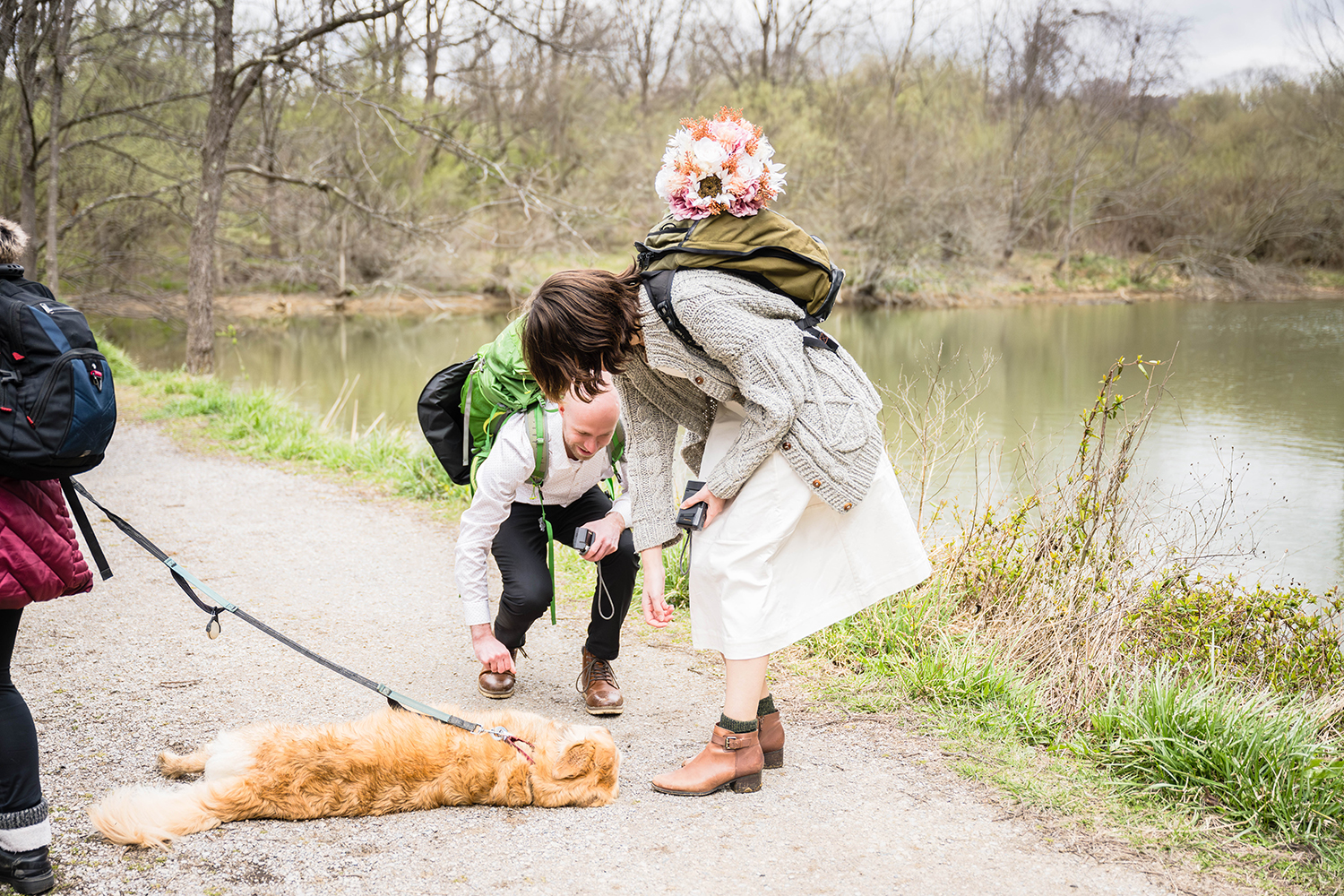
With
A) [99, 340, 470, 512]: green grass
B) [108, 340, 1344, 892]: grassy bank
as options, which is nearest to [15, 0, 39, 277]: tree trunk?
[99, 340, 470, 512]: green grass

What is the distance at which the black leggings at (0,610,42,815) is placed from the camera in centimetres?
238

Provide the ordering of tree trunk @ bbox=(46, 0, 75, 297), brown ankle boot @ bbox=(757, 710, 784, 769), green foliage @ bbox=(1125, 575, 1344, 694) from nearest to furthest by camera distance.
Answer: brown ankle boot @ bbox=(757, 710, 784, 769) < green foliage @ bbox=(1125, 575, 1344, 694) < tree trunk @ bbox=(46, 0, 75, 297)

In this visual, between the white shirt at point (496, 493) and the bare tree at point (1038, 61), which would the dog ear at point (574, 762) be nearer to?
the white shirt at point (496, 493)

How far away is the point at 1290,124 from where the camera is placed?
33.3 m

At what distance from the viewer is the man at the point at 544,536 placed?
130 inches

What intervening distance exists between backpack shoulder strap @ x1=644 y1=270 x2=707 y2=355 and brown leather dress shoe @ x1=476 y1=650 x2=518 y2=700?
1.78 meters

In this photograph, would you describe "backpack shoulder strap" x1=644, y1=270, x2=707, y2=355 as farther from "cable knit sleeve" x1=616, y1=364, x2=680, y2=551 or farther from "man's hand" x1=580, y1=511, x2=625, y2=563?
"man's hand" x1=580, y1=511, x2=625, y2=563

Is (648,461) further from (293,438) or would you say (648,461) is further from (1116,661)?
(293,438)

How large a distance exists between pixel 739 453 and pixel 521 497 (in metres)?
1.20

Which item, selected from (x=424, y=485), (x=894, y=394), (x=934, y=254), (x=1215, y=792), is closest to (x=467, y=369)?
(x=1215, y=792)

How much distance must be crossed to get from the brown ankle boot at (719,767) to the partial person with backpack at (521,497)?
719mm

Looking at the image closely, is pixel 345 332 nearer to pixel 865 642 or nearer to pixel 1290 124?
pixel 865 642

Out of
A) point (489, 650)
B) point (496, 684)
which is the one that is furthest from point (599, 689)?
point (489, 650)

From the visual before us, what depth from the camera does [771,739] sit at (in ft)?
10.6
